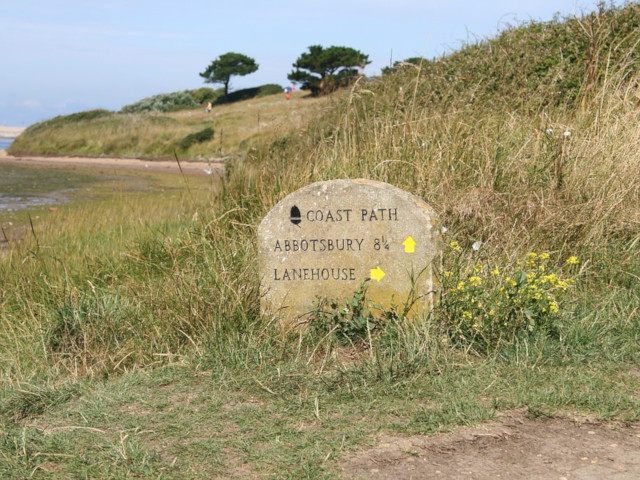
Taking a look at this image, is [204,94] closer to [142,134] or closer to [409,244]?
[142,134]

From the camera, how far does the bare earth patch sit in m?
3.26

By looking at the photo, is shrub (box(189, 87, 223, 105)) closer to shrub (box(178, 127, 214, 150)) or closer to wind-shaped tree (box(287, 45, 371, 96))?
wind-shaped tree (box(287, 45, 371, 96))

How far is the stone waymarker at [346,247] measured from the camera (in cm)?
480

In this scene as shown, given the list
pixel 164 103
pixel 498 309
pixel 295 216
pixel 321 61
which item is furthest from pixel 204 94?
pixel 498 309

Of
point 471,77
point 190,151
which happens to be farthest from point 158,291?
point 190,151

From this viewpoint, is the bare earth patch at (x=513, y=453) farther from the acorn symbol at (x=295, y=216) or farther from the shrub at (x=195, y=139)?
the shrub at (x=195, y=139)

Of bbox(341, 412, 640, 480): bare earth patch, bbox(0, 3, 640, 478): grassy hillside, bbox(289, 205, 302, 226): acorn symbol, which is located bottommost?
bbox(341, 412, 640, 480): bare earth patch

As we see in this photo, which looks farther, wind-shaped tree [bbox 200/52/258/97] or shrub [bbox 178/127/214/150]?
wind-shaped tree [bbox 200/52/258/97]

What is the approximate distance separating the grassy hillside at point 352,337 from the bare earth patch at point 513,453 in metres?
0.10

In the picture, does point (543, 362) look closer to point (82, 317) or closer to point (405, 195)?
point (405, 195)

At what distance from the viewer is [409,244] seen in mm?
4801

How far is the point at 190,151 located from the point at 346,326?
28288 millimetres

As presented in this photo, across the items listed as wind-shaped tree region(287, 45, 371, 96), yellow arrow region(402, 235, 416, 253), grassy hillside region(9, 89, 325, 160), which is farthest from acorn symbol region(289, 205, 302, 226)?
wind-shaped tree region(287, 45, 371, 96)

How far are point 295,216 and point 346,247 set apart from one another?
1.29 ft
